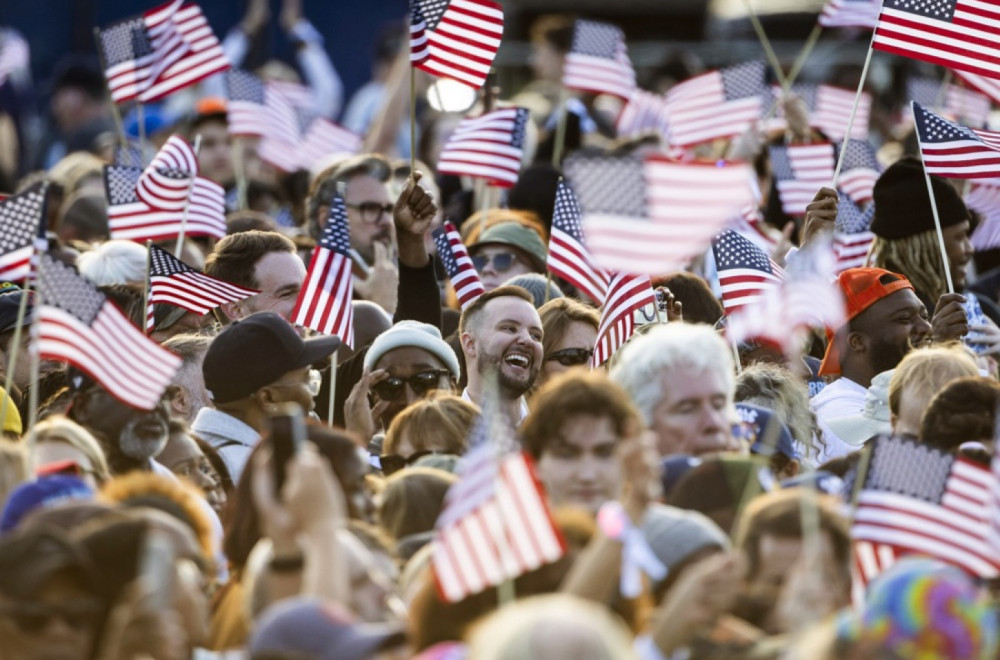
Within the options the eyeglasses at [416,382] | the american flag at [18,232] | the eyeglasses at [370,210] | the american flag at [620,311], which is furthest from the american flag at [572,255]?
the american flag at [18,232]

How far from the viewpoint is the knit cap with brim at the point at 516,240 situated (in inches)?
452

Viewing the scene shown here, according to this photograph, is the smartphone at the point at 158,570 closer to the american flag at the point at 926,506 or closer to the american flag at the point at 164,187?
the american flag at the point at 926,506

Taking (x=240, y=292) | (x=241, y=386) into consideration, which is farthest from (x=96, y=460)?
(x=240, y=292)

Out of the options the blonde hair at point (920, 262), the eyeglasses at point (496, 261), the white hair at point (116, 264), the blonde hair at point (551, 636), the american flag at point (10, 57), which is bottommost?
the american flag at point (10, 57)

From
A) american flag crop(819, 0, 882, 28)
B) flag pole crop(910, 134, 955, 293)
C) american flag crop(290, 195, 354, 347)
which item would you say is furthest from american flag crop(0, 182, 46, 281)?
american flag crop(819, 0, 882, 28)

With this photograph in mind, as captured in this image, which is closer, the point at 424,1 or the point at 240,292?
the point at 240,292

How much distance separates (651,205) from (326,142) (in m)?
9.87

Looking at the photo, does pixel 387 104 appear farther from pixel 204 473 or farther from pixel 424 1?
pixel 204 473

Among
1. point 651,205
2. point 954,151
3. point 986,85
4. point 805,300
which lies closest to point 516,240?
point 954,151

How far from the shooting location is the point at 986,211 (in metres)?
12.2

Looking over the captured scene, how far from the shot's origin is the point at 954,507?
645 cm

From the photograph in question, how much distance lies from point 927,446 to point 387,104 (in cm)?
955

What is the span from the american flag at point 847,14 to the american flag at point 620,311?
15.6 feet

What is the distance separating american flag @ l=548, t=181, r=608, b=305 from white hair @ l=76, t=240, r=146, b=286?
2196 millimetres
